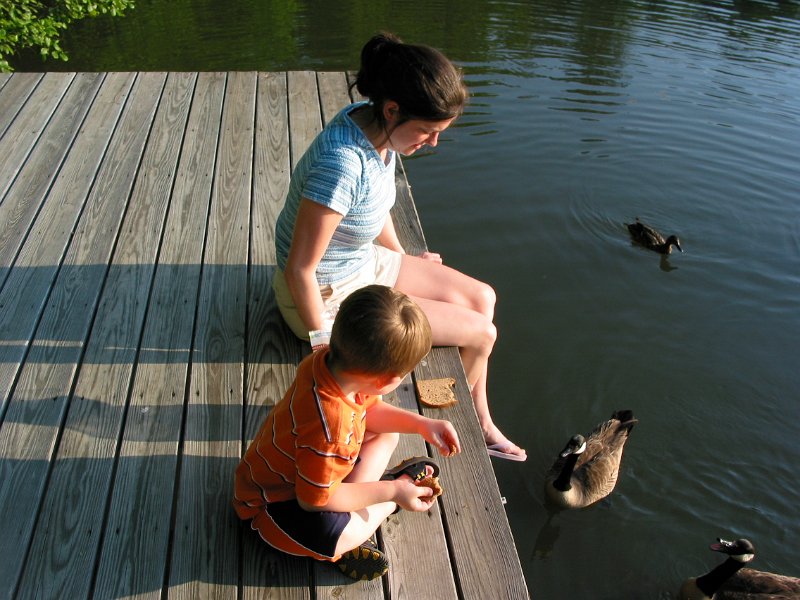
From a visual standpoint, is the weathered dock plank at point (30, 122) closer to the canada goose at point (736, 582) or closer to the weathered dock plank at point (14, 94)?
the weathered dock plank at point (14, 94)

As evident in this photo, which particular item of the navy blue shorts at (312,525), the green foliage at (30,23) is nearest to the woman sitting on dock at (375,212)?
the navy blue shorts at (312,525)

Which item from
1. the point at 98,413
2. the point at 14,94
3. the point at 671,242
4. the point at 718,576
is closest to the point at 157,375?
the point at 98,413

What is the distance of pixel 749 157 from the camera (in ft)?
25.4

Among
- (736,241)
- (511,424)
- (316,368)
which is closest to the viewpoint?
(316,368)

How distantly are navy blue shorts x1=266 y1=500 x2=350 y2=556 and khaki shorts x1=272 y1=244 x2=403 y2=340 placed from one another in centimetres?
97

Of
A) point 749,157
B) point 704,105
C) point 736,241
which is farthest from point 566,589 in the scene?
point 704,105

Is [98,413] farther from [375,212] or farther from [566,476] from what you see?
[566,476]

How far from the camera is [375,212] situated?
2.88 m

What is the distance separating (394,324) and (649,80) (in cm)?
909

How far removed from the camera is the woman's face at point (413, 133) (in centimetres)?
257

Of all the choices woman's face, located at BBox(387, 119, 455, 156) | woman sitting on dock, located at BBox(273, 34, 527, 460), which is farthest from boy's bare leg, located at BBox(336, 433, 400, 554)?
woman's face, located at BBox(387, 119, 455, 156)

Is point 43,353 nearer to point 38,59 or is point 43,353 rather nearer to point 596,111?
point 596,111

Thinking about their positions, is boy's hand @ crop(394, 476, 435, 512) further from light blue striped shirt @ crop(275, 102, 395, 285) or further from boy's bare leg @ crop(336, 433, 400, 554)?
light blue striped shirt @ crop(275, 102, 395, 285)

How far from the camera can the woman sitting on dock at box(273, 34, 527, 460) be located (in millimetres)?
2508
